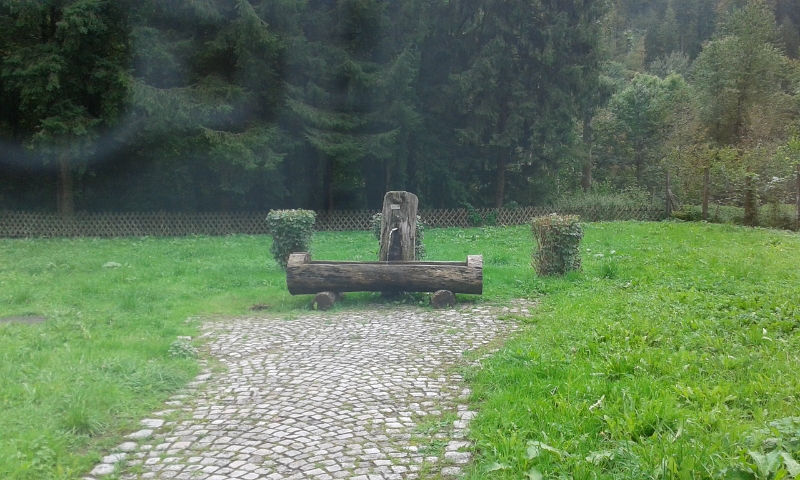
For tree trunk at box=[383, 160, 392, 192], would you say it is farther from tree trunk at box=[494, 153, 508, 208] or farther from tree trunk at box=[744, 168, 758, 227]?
tree trunk at box=[744, 168, 758, 227]

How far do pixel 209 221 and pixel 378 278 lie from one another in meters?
14.5

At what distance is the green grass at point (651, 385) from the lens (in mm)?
3814

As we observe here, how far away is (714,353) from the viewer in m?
5.98

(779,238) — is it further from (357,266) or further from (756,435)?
(756,435)

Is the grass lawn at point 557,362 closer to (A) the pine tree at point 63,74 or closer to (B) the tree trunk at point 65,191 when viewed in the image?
(A) the pine tree at point 63,74

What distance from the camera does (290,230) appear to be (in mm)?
12508

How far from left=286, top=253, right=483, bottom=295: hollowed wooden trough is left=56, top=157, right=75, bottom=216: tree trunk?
15754mm

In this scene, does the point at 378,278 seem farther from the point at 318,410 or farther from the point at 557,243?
the point at 318,410

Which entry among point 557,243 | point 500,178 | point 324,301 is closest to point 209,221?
point 500,178

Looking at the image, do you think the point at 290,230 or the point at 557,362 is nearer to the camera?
the point at 557,362

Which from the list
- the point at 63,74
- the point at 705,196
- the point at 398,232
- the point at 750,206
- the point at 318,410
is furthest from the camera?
the point at 705,196

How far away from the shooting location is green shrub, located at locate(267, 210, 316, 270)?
41.0 ft

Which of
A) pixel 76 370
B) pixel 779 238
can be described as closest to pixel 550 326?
pixel 76 370

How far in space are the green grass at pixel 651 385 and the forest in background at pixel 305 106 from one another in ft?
50.5
